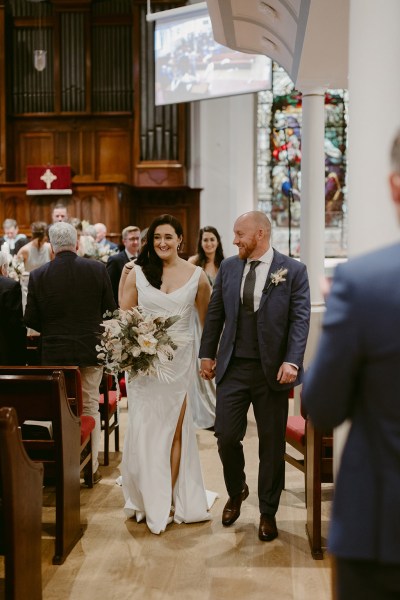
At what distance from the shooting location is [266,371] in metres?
4.61

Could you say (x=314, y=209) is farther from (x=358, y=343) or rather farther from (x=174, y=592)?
(x=358, y=343)

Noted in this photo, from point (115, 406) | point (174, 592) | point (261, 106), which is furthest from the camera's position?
point (261, 106)

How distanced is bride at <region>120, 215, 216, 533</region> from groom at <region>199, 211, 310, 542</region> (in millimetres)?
369

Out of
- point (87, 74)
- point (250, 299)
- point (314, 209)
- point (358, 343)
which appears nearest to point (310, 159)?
point (314, 209)

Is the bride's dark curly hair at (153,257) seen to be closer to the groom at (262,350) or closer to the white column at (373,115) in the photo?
the groom at (262,350)

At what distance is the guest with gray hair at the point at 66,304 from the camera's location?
18.3ft

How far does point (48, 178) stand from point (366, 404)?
1259cm

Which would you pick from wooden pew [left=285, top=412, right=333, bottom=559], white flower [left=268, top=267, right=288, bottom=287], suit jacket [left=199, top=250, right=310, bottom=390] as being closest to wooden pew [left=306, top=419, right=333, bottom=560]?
wooden pew [left=285, top=412, right=333, bottom=559]

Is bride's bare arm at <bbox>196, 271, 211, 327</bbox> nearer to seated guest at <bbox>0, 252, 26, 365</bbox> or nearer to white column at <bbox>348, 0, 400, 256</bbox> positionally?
seated guest at <bbox>0, 252, 26, 365</bbox>

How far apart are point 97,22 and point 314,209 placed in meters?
9.46

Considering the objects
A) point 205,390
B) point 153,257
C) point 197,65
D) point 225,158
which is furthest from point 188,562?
point 225,158

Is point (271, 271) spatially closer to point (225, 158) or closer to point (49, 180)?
point (49, 180)

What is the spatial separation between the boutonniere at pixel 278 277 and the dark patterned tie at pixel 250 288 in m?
0.11

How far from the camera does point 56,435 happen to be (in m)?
4.32
